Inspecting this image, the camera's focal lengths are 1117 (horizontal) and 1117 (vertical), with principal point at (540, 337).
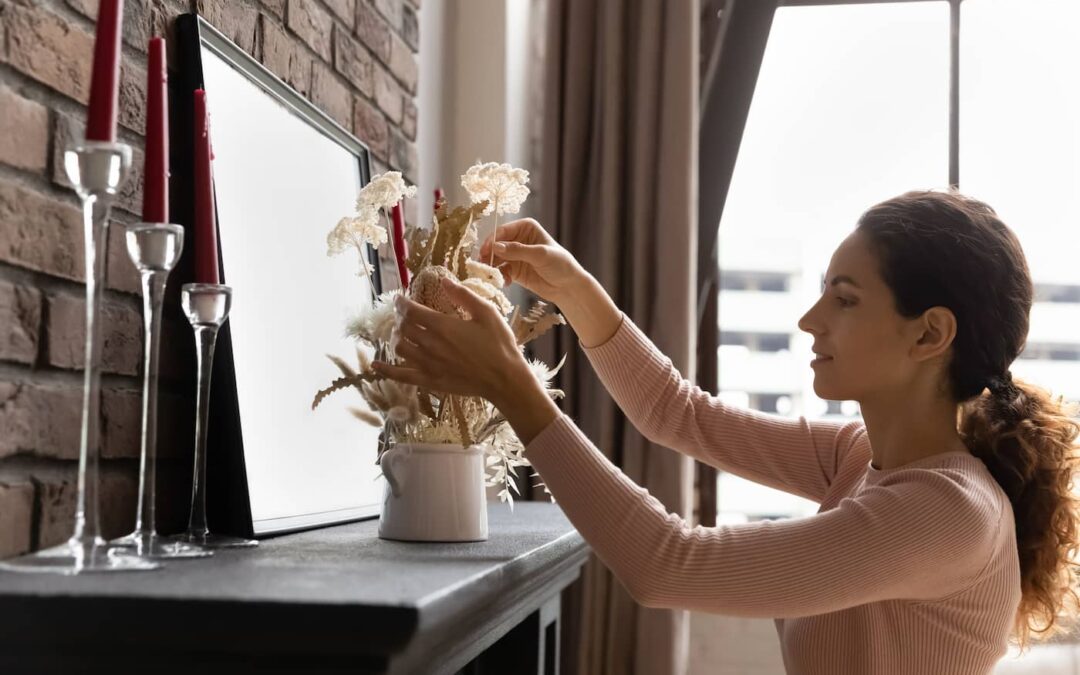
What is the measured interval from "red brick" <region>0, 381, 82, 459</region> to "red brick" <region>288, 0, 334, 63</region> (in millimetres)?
755

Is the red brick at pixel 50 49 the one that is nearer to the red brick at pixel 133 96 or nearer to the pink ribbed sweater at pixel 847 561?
the red brick at pixel 133 96

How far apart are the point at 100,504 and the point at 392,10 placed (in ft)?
4.18

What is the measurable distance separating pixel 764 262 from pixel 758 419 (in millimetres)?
1640

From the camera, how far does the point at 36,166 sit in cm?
101

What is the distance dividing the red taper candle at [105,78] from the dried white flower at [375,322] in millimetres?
439

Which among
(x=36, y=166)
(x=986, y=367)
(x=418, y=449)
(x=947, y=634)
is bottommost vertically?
(x=947, y=634)

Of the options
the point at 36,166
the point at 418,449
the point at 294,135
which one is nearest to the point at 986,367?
the point at 418,449

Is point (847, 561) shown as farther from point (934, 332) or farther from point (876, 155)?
point (876, 155)

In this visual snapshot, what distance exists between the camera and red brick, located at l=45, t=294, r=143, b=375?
103 cm

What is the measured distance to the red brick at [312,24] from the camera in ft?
5.32

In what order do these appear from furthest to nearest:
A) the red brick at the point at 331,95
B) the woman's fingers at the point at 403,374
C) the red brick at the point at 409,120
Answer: the red brick at the point at 409,120
the red brick at the point at 331,95
the woman's fingers at the point at 403,374

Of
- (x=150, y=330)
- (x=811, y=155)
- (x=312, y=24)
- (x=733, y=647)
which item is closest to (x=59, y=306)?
(x=150, y=330)

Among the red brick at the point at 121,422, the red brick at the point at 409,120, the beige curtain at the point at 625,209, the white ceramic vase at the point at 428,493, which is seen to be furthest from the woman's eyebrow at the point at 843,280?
the beige curtain at the point at 625,209

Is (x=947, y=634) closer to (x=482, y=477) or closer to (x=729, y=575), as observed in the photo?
(x=729, y=575)
